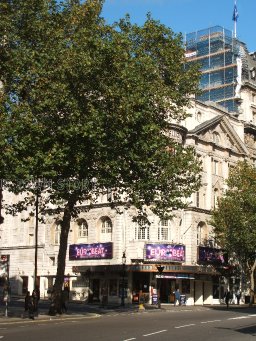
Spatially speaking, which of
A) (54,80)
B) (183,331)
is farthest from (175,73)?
(183,331)

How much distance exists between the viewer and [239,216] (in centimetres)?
5438

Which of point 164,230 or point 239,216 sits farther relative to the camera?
point 164,230

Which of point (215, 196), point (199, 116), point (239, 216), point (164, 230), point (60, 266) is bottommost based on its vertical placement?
point (60, 266)

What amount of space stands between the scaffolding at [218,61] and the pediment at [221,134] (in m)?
9.57

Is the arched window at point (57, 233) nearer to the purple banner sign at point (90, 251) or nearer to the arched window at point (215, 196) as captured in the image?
the purple banner sign at point (90, 251)

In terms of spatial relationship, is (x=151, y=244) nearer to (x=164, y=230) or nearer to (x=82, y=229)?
(x=164, y=230)

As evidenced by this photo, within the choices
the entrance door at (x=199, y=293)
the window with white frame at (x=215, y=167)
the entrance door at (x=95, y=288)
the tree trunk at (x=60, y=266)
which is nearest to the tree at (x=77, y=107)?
the tree trunk at (x=60, y=266)

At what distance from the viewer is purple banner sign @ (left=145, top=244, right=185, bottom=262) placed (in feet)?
180

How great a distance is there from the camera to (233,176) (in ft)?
188

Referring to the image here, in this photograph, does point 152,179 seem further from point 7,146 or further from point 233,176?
point 233,176

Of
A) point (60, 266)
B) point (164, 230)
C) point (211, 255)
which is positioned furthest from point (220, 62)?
point (60, 266)

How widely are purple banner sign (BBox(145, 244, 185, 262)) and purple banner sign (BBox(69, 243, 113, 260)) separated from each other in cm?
401

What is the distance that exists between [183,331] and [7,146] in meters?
11.1

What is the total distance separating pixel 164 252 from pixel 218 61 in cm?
3571
